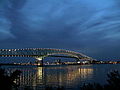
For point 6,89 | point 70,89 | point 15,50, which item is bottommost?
point 70,89

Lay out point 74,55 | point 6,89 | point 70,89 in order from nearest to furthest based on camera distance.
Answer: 1. point 6,89
2. point 70,89
3. point 74,55

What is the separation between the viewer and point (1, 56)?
105875mm

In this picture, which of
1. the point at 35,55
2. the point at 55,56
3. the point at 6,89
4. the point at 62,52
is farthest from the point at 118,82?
the point at 62,52

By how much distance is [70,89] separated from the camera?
905 inches

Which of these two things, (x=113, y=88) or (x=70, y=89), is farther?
(x=70, y=89)

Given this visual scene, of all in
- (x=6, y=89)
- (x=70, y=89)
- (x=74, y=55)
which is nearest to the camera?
(x=6, y=89)

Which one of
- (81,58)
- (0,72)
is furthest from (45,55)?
(0,72)

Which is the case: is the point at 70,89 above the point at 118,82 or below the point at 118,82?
below

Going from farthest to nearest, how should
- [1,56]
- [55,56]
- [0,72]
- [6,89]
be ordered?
1. [55,56]
2. [1,56]
3. [0,72]
4. [6,89]

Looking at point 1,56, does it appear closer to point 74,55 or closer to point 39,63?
point 39,63

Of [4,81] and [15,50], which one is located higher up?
[15,50]

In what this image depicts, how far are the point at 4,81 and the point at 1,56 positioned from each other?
99207mm

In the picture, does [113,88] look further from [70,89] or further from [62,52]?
[62,52]

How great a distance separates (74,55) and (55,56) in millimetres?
21283
